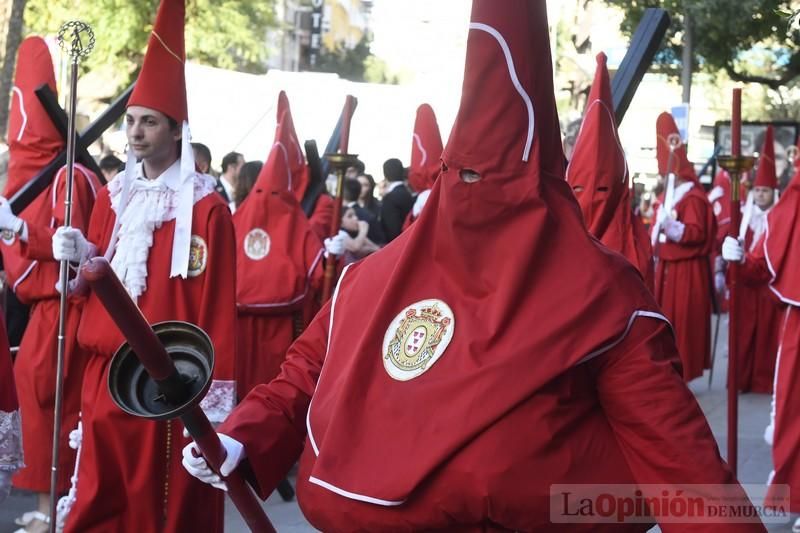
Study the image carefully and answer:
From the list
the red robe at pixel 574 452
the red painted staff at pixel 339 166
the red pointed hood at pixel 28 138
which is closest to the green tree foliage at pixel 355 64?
the red painted staff at pixel 339 166

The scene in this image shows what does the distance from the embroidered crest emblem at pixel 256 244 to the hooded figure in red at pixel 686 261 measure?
408cm

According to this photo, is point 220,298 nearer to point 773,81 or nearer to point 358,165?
point 358,165

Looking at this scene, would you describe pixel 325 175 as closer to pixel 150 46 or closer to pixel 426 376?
pixel 150 46

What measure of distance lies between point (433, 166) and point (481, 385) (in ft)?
35.6

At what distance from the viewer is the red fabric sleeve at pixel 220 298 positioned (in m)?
5.32

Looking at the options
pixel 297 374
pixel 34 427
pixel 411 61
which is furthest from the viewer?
pixel 411 61

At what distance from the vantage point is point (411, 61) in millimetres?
63000

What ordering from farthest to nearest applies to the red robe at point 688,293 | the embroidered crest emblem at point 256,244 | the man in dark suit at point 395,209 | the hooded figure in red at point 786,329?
1. the man in dark suit at point 395,209
2. the red robe at point 688,293
3. the embroidered crest emblem at point 256,244
4. the hooded figure in red at point 786,329

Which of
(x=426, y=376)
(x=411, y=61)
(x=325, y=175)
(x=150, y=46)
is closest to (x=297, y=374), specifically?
(x=426, y=376)

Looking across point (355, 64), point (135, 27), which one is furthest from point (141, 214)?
point (355, 64)

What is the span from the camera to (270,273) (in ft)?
29.1

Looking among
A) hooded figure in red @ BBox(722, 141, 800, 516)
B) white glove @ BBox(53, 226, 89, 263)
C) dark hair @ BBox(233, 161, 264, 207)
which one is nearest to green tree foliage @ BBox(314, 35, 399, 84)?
dark hair @ BBox(233, 161, 264, 207)

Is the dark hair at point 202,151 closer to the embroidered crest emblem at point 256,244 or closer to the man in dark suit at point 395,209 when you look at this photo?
the embroidered crest emblem at point 256,244

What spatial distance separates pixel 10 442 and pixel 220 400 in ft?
3.20
